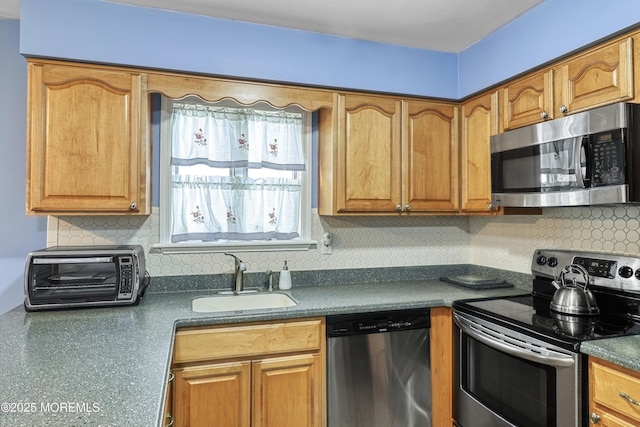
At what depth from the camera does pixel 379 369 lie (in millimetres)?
2104

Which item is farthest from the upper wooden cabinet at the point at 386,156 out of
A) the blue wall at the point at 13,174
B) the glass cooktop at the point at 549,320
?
the blue wall at the point at 13,174

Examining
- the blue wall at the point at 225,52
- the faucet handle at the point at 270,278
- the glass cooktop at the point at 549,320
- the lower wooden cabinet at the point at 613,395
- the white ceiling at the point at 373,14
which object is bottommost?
the lower wooden cabinet at the point at 613,395

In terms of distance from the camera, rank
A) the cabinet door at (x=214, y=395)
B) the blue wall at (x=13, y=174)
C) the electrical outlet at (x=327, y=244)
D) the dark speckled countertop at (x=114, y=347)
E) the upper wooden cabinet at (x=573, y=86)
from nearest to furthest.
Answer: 1. the dark speckled countertop at (x=114, y=347)
2. the upper wooden cabinet at (x=573, y=86)
3. the cabinet door at (x=214, y=395)
4. the blue wall at (x=13, y=174)
5. the electrical outlet at (x=327, y=244)

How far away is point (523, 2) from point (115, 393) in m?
2.40

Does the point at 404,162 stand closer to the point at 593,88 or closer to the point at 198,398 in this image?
the point at 593,88

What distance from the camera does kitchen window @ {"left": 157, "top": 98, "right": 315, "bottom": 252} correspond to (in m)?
2.38

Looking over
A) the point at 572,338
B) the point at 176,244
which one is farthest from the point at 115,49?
the point at 572,338

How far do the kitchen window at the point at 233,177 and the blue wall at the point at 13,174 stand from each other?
0.73 metres

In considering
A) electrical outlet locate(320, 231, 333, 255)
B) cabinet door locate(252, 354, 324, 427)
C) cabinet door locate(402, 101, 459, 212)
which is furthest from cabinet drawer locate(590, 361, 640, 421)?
electrical outlet locate(320, 231, 333, 255)

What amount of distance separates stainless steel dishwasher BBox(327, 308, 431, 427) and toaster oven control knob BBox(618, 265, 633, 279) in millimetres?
916

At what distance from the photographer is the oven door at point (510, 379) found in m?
1.52

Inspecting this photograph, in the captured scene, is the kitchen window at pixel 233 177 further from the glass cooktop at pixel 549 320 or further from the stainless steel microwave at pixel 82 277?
the glass cooktop at pixel 549 320

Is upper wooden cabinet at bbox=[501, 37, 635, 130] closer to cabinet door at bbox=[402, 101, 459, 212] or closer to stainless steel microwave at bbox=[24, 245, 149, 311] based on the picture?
cabinet door at bbox=[402, 101, 459, 212]

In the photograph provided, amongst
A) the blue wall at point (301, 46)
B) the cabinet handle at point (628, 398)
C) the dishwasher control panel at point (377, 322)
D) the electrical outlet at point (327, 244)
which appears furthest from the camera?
the electrical outlet at point (327, 244)
